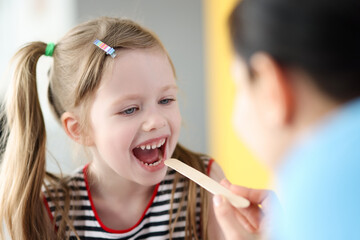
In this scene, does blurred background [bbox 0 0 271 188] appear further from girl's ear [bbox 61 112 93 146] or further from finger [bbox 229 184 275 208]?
finger [bbox 229 184 275 208]

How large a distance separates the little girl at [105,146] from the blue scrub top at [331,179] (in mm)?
401

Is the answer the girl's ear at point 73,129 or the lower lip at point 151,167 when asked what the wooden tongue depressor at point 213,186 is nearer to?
the lower lip at point 151,167

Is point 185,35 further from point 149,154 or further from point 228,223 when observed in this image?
point 228,223

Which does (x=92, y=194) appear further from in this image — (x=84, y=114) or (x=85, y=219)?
(x=84, y=114)

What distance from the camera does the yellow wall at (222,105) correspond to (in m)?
1.90

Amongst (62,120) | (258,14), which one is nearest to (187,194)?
(62,120)

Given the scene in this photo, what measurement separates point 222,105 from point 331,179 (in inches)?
66.7

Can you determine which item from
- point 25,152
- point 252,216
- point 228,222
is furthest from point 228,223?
point 25,152

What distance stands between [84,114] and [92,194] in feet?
0.63

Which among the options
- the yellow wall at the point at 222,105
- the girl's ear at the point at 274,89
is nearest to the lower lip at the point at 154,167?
the girl's ear at the point at 274,89

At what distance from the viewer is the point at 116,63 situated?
82 cm

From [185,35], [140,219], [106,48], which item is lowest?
[140,219]

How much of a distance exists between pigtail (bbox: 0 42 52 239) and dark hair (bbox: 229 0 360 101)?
0.59 meters

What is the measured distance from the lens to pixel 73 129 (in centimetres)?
90
